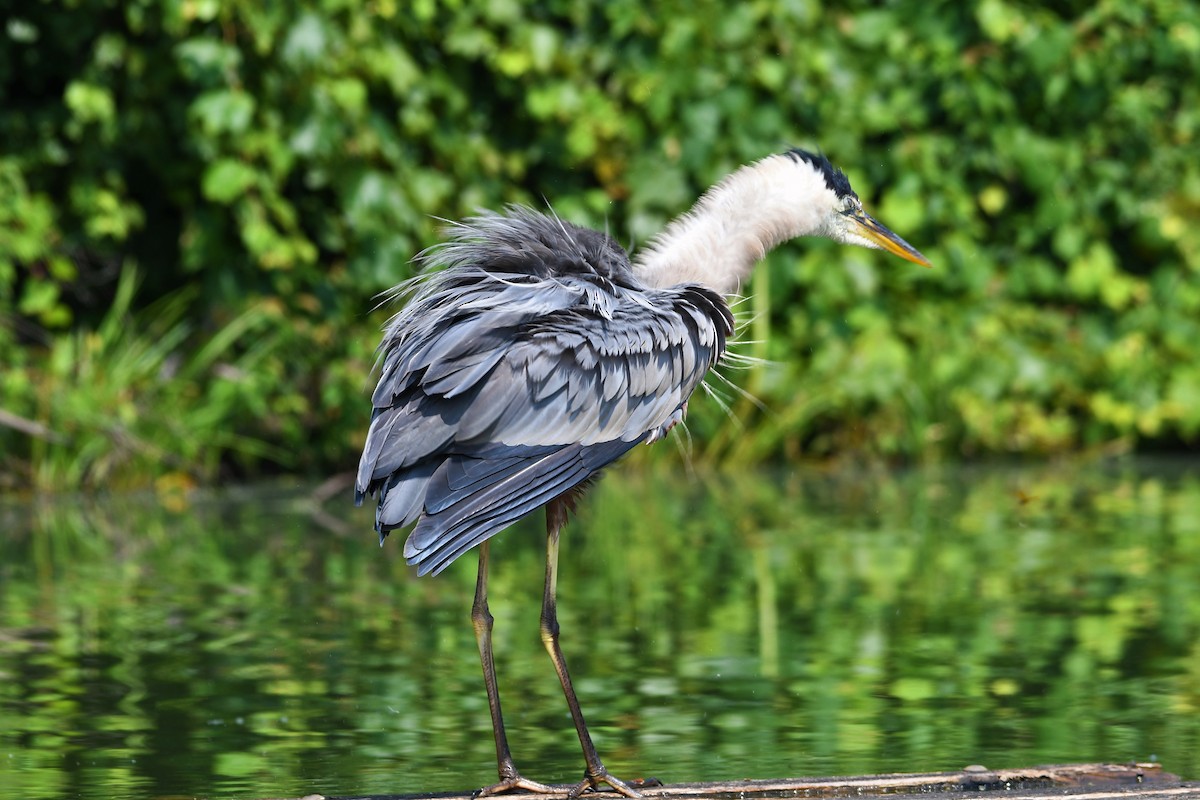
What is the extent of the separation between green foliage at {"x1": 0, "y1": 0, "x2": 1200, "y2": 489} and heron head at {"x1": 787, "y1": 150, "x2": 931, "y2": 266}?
5.27 metres

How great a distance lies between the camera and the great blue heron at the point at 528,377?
452cm

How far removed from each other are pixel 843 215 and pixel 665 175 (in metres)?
5.76

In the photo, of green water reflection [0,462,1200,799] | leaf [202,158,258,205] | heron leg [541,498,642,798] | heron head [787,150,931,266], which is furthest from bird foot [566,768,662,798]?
leaf [202,158,258,205]

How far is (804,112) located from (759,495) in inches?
102

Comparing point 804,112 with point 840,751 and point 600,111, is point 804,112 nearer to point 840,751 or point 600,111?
point 600,111

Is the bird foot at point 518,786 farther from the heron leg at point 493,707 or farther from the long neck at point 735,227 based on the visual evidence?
the long neck at point 735,227

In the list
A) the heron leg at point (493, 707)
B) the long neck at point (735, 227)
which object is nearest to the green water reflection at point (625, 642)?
the heron leg at point (493, 707)

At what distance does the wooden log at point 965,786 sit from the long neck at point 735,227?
1590mm

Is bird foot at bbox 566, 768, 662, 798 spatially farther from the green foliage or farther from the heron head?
the green foliage

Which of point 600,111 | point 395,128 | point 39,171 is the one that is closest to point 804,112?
point 600,111

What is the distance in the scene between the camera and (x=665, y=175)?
11.5 meters

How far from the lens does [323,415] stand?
11.3m

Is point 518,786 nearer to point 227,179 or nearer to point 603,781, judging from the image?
point 603,781

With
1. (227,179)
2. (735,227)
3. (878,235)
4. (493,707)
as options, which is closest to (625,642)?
(878,235)
